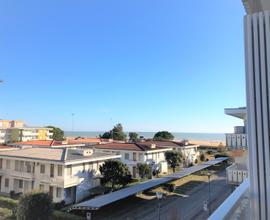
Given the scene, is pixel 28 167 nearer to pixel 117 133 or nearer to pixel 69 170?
pixel 69 170

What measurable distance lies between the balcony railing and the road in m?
10.1

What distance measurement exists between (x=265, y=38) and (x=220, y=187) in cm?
1680

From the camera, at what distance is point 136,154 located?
19.3 meters

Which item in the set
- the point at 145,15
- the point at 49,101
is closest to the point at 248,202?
the point at 145,15

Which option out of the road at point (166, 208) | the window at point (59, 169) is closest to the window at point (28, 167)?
the window at point (59, 169)

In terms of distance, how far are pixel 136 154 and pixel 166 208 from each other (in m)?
7.22

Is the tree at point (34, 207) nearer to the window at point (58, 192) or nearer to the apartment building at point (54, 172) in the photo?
the apartment building at point (54, 172)

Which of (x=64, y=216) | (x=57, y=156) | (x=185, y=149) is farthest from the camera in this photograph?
(x=185, y=149)

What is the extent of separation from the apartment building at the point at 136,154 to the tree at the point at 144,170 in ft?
1.74

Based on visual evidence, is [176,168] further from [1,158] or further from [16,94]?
[16,94]

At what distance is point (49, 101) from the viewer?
26.0 metres

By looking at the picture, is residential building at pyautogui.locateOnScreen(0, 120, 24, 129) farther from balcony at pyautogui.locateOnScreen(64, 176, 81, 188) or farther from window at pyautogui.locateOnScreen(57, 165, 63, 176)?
balcony at pyautogui.locateOnScreen(64, 176, 81, 188)

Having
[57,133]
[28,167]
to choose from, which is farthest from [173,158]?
[57,133]

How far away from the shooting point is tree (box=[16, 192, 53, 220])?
30.5 ft
